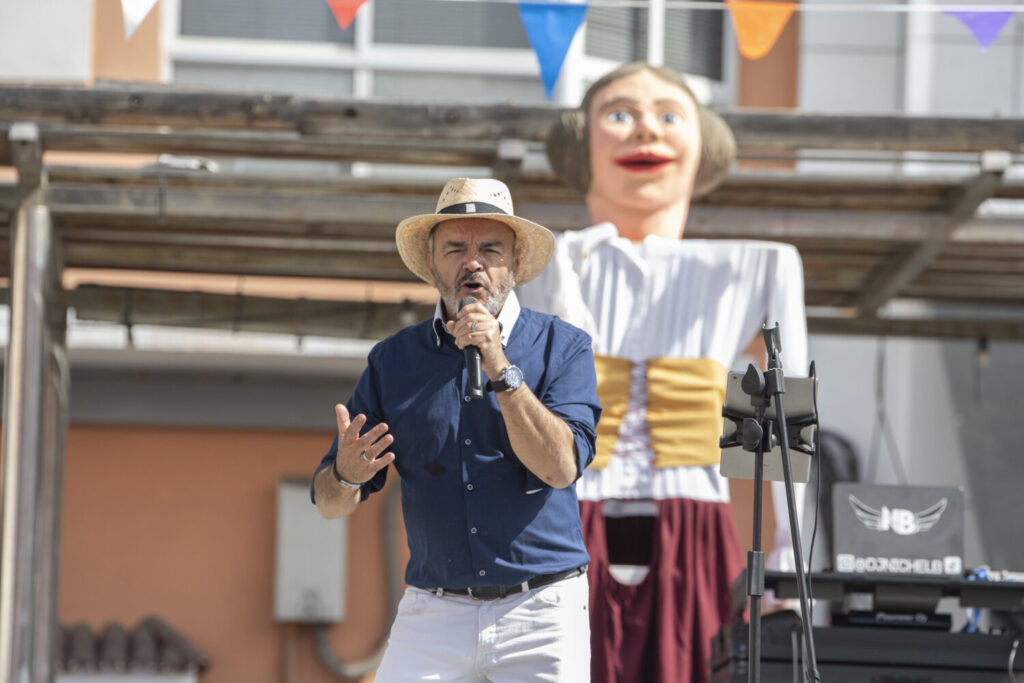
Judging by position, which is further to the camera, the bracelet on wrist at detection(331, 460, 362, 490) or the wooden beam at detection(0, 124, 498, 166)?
the wooden beam at detection(0, 124, 498, 166)

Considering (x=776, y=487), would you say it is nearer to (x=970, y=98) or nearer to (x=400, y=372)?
(x=400, y=372)

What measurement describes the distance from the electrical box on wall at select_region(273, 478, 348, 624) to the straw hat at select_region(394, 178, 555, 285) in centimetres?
592

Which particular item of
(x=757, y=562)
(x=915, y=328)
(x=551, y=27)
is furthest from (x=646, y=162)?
(x=915, y=328)

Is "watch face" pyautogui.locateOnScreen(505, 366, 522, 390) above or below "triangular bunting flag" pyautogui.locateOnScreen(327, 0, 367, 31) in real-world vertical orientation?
below

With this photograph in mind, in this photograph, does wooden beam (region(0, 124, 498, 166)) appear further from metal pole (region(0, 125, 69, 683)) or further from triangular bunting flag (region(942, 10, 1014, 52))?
triangular bunting flag (region(942, 10, 1014, 52))

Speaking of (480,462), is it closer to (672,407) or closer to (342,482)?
(342,482)

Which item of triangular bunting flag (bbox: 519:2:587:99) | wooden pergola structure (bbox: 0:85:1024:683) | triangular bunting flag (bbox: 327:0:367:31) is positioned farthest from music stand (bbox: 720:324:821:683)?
wooden pergola structure (bbox: 0:85:1024:683)

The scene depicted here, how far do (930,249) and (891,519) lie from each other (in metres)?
2.60

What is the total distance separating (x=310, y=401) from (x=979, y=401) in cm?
444

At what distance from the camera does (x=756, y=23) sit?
246 inches

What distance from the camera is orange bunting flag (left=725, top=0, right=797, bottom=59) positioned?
245 inches

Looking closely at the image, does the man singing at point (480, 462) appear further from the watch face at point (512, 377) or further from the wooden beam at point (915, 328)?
the wooden beam at point (915, 328)

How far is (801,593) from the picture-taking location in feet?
12.4

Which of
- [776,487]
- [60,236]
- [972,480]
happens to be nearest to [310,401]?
[60,236]
